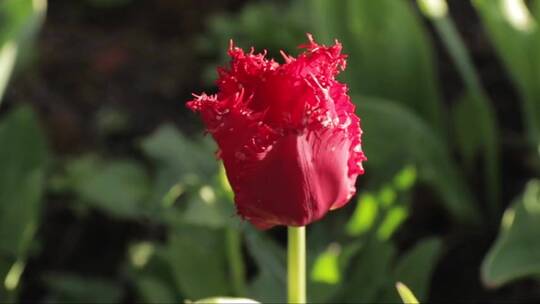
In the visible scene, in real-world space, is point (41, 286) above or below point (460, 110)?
below

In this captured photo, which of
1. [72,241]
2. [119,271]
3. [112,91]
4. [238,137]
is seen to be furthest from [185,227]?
[112,91]

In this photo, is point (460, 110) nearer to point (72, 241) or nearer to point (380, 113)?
point (380, 113)

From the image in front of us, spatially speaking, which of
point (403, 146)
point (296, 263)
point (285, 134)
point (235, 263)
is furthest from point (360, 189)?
point (285, 134)

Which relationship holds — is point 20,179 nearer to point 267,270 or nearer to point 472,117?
point 267,270

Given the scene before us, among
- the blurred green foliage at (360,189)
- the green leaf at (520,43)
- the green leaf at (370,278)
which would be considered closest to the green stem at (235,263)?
the blurred green foliage at (360,189)

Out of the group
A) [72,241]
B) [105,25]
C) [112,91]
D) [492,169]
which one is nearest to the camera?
[492,169]

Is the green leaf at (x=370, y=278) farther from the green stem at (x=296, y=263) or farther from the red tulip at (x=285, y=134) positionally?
the red tulip at (x=285, y=134)
